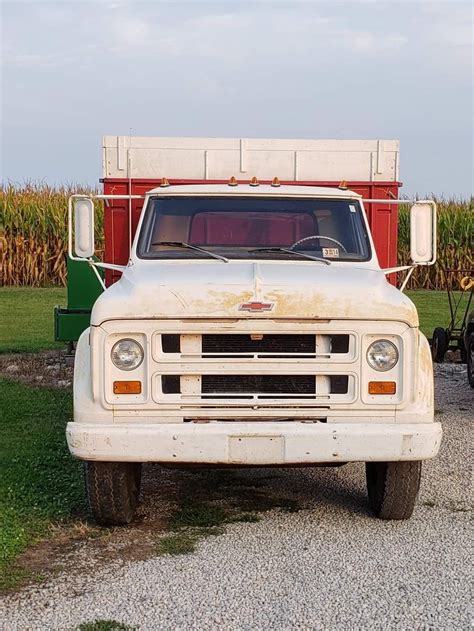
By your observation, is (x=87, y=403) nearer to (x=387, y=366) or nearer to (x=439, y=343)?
(x=387, y=366)

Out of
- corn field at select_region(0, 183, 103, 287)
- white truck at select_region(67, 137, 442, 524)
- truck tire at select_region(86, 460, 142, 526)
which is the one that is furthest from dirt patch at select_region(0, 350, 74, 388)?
corn field at select_region(0, 183, 103, 287)

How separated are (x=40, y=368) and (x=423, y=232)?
7718 mm

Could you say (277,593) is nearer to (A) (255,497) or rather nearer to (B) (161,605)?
(B) (161,605)

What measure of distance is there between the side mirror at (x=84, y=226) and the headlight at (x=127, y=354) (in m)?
1.29

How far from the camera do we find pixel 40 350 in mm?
15305

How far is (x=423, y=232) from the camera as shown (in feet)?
23.0

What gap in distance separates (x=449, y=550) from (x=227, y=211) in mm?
2863

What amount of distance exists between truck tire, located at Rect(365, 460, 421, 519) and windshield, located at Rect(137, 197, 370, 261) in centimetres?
155

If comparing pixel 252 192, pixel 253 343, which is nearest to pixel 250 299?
pixel 253 343

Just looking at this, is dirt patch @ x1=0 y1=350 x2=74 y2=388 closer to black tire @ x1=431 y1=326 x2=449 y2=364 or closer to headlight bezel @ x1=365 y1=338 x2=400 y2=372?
black tire @ x1=431 y1=326 x2=449 y2=364

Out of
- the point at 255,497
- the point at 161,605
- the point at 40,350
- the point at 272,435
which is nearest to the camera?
the point at 161,605

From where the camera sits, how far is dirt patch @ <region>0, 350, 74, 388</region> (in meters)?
12.5

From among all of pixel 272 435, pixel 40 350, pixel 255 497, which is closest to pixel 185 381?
pixel 272 435

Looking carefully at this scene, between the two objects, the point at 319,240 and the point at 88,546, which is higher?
the point at 319,240
